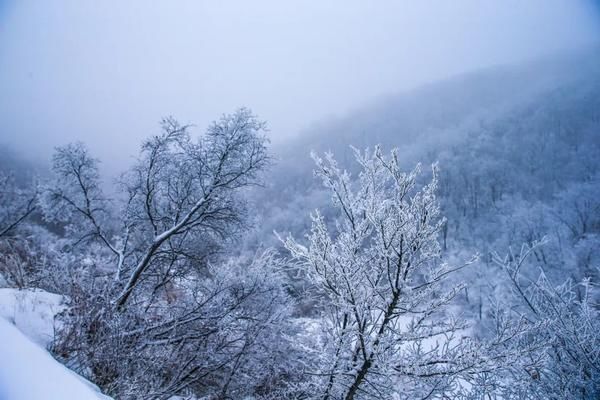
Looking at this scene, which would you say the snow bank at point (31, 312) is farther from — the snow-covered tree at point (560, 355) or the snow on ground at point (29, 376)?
the snow-covered tree at point (560, 355)

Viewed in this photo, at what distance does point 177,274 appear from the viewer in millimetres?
7707

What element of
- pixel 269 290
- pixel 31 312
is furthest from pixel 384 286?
pixel 31 312

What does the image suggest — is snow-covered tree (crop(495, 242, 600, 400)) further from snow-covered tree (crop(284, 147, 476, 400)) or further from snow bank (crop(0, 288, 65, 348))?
snow bank (crop(0, 288, 65, 348))

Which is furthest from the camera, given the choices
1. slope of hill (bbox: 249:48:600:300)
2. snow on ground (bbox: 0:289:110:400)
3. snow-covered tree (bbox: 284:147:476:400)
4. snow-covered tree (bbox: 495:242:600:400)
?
slope of hill (bbox: 249:48:600:300)

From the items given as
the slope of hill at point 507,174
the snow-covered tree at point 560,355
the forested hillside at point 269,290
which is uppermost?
the forested hillside at point 269,290

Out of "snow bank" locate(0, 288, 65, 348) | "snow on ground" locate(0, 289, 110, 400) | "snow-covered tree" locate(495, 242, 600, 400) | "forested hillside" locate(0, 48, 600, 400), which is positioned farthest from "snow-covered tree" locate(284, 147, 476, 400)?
"snow bank" locate(0, 288, 65, 348)

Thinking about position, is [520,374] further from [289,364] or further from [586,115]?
[586,115]

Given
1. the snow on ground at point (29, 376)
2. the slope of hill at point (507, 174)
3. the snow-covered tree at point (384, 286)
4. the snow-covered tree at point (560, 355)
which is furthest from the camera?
the slope of hill at point (507, 174)

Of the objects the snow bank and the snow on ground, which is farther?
the snow bank

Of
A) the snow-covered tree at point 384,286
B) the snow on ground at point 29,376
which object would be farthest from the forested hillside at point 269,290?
the snow on ground at point 29,376

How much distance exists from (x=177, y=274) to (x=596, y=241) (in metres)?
37.1

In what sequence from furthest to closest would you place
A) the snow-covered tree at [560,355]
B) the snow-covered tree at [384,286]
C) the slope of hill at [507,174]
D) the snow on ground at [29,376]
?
the slope of hill at [507,174], the snow-covered tree at [560,355], the snow-covered tree at [384,286], the snow on ground at [29,376]

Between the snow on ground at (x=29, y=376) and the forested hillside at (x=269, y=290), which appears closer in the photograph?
the snow on ground at (x=29, y=376)

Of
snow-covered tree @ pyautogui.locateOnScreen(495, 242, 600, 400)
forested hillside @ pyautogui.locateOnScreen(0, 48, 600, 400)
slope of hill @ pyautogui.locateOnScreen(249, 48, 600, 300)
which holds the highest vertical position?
forested hillside @ pyautogui.locateOnScreen(0, 48, 600, 400)
